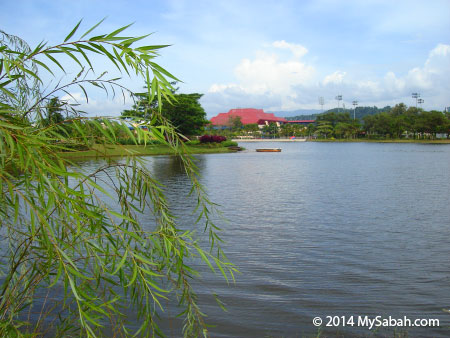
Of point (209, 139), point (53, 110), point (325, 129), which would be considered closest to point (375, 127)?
point (325, 129)

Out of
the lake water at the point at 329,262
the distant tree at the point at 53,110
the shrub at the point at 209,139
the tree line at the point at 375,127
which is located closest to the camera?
the distant tree at the point at 53,110

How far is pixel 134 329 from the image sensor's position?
4.59 metres

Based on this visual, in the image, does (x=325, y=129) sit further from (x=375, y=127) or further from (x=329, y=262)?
(x=329, y=262)

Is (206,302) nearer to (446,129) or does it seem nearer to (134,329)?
(134,329)

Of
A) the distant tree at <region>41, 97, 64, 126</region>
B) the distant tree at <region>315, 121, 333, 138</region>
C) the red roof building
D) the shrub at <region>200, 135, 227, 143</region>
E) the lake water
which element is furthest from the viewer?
the red roof building

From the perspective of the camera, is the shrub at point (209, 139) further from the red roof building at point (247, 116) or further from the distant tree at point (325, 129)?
the red roof building at point (247, 116)

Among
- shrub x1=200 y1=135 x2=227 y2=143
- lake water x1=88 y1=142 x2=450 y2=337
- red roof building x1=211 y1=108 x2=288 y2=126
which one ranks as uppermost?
red roof building x1=211 y1=108 x2=288 y2=126

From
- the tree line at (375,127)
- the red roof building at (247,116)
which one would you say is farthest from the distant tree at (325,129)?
the red roof building at (247,116)

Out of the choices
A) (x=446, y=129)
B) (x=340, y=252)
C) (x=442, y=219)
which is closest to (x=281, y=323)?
(x=340, y=252)

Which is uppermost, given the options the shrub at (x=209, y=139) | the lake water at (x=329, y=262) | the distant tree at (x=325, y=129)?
the distant tree at (x=325, y=129)

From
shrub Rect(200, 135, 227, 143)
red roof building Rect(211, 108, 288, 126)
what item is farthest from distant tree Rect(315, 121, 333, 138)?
shrub Rect(200, 135, 227, 143)

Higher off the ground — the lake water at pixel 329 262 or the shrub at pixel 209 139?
the shrub at pixel 209 139

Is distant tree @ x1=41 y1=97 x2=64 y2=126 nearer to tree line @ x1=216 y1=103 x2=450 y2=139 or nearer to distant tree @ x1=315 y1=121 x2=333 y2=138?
tree line @ x1=216 y1=103 x2=450 y2=139

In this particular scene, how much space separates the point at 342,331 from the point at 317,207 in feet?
23.9
